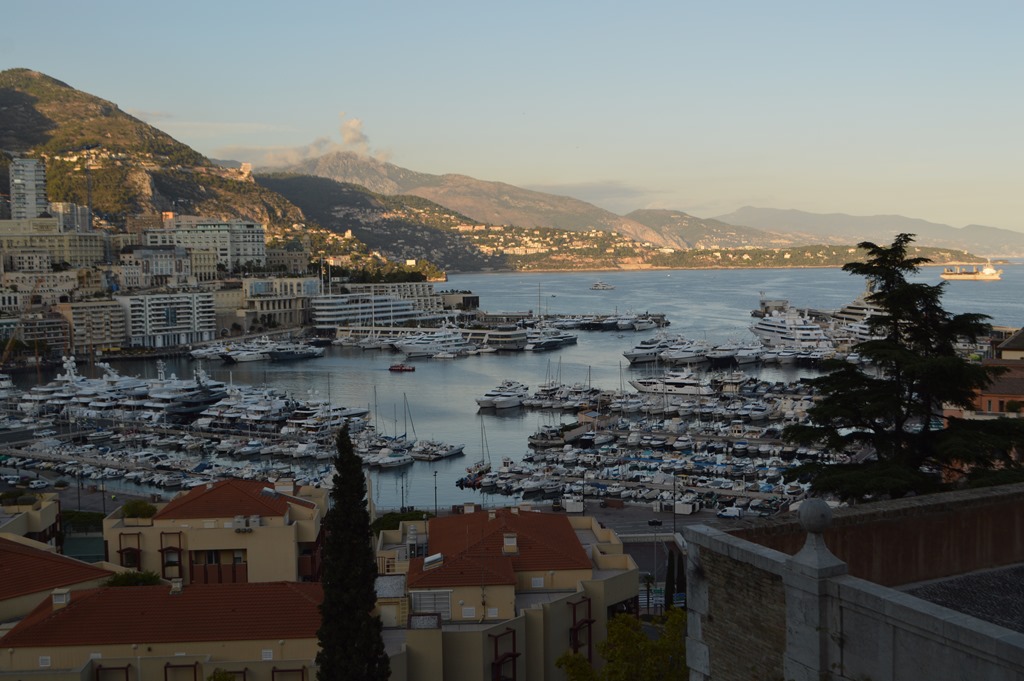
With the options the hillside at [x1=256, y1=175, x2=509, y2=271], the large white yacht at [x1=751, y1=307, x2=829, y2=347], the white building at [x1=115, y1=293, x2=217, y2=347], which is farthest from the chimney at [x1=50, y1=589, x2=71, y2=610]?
the hillside at [x1=256, y1=175, x2=509, y2=271]

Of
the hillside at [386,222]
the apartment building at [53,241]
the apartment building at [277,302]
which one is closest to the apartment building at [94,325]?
the apartment building at [277,302]

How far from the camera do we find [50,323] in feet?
129

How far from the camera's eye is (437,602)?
6086 millimetres

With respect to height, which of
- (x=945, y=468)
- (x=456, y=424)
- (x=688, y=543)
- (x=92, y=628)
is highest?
(x=688, y=543)

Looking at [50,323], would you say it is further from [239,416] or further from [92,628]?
[92,628]

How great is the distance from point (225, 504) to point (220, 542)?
0.35 m

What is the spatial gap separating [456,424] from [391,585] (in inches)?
669

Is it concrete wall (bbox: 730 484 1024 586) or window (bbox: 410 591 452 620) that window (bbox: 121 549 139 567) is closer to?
window (bbox: 410 591 452 620)

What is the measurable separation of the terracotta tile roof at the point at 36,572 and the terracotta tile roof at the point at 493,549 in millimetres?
2146

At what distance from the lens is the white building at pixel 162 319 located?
4225 cm

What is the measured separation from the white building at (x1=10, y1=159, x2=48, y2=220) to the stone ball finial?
67959mm

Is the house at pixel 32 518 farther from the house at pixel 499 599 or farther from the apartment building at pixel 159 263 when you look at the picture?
the apartment building at pixel 159 263

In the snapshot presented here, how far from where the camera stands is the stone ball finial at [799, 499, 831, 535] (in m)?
2.22

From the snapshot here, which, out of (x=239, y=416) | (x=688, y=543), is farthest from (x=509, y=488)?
(x=688, y=543)
